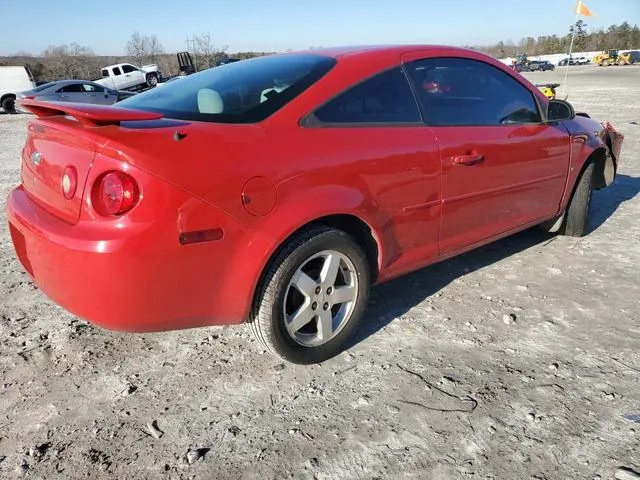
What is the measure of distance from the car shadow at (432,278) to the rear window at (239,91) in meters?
1.36

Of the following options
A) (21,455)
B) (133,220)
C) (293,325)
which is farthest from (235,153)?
(21,455)

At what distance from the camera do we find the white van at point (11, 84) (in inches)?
844

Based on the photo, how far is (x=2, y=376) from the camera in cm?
251

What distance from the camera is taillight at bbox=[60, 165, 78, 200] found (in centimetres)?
206

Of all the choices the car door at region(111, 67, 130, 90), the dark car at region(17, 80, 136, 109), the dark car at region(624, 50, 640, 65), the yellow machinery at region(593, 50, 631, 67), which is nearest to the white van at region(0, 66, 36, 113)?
the dark car at region(17, 80, 136, 109)

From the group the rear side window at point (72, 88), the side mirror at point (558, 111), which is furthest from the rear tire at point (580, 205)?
the rear side window at point (72, 88)

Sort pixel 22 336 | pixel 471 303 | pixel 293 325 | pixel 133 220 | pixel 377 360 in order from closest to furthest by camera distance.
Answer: pixel 133 220
pixel 293 325
pixel 377 360
pixel 22 336
pixel 471 303

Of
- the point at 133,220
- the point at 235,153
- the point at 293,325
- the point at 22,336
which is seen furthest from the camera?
the point at 22,336

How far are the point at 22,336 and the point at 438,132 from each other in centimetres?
263

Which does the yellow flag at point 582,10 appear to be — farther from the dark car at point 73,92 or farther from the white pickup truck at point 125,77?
the white pickup truck at point 125,77

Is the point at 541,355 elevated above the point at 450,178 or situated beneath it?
situated beneath

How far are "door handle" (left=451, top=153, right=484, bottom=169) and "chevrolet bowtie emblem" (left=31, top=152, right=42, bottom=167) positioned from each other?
7.04 feet

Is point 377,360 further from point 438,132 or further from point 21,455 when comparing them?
point 21,455

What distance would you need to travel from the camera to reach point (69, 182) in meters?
2.09
